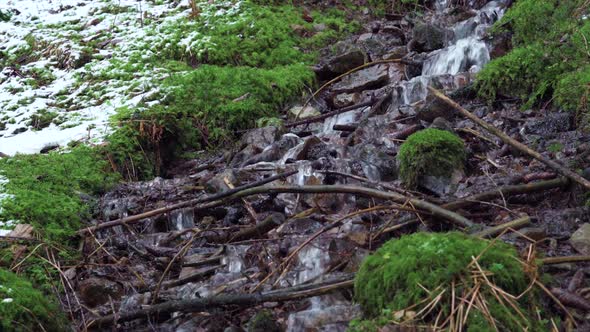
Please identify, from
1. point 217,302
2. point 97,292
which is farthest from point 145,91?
point 217,302

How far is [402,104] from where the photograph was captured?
6672 mm

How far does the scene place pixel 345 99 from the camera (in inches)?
289

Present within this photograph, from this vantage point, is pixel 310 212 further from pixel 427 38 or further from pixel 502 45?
pixel 427 38

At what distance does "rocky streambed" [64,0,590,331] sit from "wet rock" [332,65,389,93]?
0.08 metres

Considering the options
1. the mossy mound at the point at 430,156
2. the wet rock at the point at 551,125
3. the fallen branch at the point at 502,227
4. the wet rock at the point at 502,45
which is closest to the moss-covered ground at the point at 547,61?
the wet rock at the point at 551,125

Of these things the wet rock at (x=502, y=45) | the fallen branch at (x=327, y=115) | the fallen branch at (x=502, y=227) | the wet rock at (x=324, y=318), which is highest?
the fallen branch at (x=502, y=227)

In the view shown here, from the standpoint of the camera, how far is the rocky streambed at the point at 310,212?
3297 mm

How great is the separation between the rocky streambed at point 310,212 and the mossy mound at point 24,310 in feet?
0.77

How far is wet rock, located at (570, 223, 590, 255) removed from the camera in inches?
121

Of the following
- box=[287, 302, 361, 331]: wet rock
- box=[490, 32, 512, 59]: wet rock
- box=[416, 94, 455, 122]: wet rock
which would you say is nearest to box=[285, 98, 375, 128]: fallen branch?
box=[416, 94, 455, 122]: wet rock

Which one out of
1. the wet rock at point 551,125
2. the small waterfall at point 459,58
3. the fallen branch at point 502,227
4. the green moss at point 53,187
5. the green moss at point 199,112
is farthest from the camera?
the small waterfall at point 459,58

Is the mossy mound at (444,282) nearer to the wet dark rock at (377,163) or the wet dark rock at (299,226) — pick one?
the wet dark rock at (299,226)

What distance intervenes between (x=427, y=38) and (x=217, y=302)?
19.4 feet

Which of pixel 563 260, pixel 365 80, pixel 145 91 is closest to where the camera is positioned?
pixel 563 260
